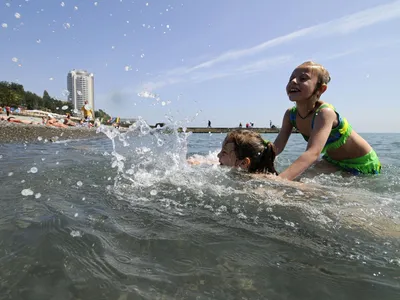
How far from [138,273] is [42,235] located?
0.75 m

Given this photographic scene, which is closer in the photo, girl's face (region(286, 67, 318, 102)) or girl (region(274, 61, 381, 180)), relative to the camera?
girl (region(274, 61, 381, 180))

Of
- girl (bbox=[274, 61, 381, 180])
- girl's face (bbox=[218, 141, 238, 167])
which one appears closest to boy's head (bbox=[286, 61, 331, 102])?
girl (bbox=[274, 61, 381, 180])

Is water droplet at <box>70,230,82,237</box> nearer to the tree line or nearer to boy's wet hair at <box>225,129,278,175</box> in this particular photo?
boy's wet hair at <box>225,129,278,175</box>

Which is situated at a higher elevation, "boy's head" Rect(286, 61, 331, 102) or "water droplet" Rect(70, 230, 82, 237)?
"boy's head" Rect(286, 61, 331, 102)

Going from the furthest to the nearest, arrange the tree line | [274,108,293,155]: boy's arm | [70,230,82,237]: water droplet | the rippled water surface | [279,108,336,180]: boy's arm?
the tree line, [274,108,293,155]: boy's arm, [279,108,336,180]: boy's arm, [70,230,82,237]: water droplet, the rippled water surface

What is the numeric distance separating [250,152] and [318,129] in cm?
84

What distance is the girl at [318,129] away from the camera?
3.42 meters

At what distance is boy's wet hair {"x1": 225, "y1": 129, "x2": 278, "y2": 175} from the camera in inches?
136

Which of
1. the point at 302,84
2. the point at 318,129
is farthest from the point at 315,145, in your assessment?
the point at 302,84

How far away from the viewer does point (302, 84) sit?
3682mm

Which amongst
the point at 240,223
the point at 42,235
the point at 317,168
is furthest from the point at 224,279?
the point at 317,168

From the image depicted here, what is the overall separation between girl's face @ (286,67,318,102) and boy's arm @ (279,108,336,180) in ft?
0.96

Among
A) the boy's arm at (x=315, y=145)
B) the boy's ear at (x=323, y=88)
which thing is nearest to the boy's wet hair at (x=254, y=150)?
the boy's arm at (x=315, y=145)

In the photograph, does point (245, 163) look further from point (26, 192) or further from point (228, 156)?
point (26, 192)
